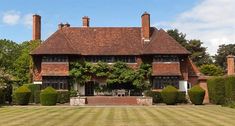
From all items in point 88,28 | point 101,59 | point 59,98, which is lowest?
point 59,98

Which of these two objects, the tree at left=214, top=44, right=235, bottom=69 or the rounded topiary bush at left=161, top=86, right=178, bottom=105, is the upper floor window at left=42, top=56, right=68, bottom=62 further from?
the tree at left=214, top=44, right=235, bottom=69

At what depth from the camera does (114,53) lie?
50125 millimetres

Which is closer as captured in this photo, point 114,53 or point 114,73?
point 114,73

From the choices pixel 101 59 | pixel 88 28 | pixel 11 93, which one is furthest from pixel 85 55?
pixel 11 93

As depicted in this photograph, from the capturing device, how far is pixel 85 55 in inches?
1982

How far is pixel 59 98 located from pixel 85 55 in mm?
6663

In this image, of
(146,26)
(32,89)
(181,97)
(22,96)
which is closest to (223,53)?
(146,26)

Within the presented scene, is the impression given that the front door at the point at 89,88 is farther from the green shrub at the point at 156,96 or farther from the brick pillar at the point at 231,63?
the brick pillar at the point at 231,63

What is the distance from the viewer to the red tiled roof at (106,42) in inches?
1929

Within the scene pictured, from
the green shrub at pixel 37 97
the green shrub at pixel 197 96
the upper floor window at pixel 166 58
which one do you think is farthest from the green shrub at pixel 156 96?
the green shrub at pixel 37 97

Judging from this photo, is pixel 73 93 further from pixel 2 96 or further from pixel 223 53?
pixel 223 53

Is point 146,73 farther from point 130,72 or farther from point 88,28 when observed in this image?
point 88,28

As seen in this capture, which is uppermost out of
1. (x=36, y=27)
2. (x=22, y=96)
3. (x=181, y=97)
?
(x=36, y=27)

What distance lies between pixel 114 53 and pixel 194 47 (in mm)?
44790
